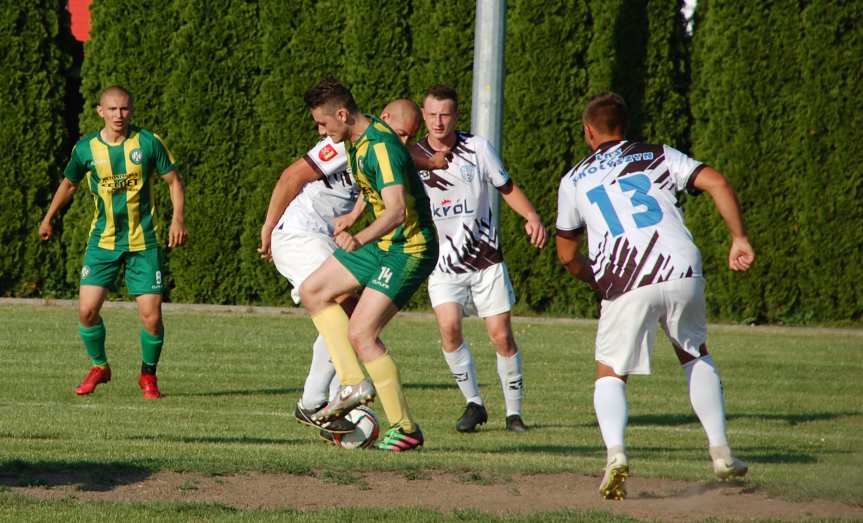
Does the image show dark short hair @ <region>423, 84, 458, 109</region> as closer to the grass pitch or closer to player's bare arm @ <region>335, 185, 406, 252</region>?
player's bare arm @ <region>335, 185, 406, 252</region>

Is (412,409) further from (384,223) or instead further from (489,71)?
(489,71)

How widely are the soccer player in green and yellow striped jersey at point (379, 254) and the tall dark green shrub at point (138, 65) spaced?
426 inches

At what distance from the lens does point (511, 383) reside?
9.67 meters

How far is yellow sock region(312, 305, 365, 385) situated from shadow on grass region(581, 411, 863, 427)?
2393mm

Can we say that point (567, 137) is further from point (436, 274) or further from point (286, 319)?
point (436, 274)

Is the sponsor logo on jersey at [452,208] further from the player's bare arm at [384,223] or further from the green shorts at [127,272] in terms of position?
the green shorts at [127,272]

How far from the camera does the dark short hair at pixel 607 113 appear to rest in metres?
7.17

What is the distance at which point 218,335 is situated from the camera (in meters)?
15.2

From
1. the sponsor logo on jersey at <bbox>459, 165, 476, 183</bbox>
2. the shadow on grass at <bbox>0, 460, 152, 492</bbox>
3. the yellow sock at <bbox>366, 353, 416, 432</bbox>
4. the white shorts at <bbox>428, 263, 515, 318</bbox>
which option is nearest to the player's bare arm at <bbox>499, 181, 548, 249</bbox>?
the sponsor logo on jersey at <bbox>459, 165, 476, 183</bbox>

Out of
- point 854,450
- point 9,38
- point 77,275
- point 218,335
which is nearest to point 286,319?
point 218,335

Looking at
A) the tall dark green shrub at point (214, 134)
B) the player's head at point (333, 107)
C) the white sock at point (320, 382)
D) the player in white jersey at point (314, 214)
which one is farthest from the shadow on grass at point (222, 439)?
the tall dark green shrub at point (214, 134)

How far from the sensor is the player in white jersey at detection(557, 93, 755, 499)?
6906 millimetres

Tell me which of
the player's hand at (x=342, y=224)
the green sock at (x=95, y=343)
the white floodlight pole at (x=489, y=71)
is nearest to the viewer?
the player's hand at (x=342, y=224)

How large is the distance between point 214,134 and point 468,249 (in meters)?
9.26
